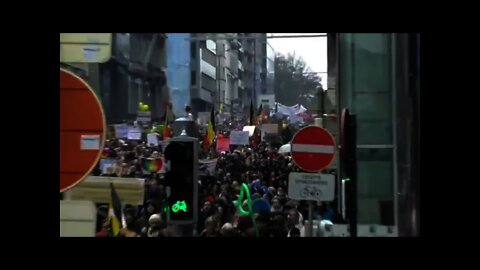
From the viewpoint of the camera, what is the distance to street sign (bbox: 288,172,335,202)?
15.8 ft

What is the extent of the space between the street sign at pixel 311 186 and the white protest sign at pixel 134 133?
118 centimetres

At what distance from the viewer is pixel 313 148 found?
15.7 feet

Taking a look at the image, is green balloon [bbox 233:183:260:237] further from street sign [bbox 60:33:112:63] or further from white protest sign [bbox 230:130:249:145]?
street sign [bbox 60:33:112:63]

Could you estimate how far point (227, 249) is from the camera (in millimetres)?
4348

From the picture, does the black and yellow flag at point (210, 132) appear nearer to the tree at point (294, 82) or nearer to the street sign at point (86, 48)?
the tree at point (294, 82)

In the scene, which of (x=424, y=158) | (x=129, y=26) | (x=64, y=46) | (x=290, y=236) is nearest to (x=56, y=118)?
(x=64, y=46)

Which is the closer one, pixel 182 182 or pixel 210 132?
pixel 182 182

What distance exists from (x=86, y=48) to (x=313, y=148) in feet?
5.92

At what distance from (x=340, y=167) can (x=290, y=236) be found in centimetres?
65

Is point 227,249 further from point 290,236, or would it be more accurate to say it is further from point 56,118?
point 56,118

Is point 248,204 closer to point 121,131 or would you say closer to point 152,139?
point 152,139

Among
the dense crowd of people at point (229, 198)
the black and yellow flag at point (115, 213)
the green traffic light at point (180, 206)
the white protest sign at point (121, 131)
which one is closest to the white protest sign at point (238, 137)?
the dense crowd of people at point (229, 198)

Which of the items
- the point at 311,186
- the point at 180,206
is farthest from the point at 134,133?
the point at 311,186

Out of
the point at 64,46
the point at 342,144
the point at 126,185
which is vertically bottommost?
the point at 126,185
